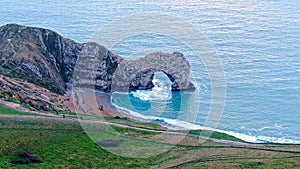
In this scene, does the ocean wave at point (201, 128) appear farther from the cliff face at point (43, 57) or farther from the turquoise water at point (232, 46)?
the cliff face at point (43, 57)

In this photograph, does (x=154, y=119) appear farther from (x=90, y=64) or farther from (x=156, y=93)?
(x=90, y=64)

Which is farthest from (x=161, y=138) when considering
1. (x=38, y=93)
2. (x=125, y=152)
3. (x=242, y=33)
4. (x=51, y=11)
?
(x=51, y=11)

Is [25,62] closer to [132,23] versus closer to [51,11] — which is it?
[132,23]

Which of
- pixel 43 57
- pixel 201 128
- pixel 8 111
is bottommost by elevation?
pixel 8 111

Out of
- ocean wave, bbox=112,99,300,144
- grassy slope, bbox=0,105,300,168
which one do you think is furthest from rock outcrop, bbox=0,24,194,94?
grassy slope, bbox=0,105,300,168

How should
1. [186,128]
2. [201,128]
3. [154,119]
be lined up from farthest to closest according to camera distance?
1. [154,119]
2. [201,128]
3. [186,128]

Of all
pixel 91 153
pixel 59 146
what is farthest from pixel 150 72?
pixel 91 153
